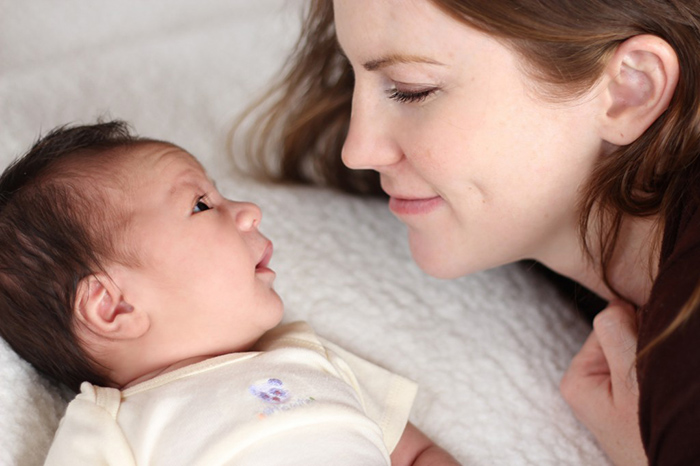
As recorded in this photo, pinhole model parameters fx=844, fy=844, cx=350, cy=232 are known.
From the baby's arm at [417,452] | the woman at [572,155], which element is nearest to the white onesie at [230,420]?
the baby's arm at [417,452]

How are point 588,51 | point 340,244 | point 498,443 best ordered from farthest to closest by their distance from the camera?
1. point 340,244
2. point 498,443
3. point 588,51

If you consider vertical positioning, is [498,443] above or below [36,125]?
below

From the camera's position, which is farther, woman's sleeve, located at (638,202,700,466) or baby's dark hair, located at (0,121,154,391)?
baby's dark hair, located at (0,121,154,391)

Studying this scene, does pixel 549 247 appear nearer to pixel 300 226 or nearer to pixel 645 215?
pixel 645 215

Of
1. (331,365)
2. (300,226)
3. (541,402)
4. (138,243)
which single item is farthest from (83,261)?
(541,402)

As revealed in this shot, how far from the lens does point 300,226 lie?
169 centimetres

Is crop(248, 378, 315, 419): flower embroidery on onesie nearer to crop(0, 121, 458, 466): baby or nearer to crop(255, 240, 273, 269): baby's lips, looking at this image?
crop(0, 121, 458, 466): baby

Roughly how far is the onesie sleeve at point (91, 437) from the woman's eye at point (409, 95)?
1.95ft

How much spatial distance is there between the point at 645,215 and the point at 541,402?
1.24 ft

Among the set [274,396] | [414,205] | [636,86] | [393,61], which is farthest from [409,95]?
[274,396]

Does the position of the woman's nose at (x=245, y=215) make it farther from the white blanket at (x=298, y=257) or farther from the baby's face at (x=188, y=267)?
the white blanket at (x=298, y=257)

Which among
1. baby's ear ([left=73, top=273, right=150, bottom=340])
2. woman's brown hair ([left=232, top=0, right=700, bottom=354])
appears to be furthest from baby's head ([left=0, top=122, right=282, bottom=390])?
woman's brown hair ([left=232, top=0, right=700, bottom=354])

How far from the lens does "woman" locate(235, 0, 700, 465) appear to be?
42.2 inches

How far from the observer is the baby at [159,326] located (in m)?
1.11
